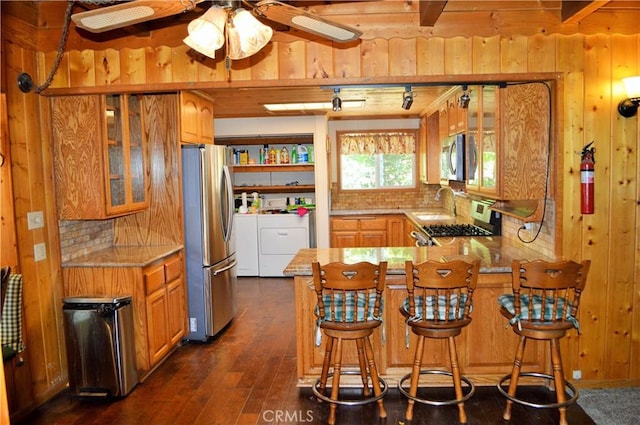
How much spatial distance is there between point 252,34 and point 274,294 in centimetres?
416

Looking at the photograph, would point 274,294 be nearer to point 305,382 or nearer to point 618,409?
point 305,382

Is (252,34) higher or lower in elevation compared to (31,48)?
lower

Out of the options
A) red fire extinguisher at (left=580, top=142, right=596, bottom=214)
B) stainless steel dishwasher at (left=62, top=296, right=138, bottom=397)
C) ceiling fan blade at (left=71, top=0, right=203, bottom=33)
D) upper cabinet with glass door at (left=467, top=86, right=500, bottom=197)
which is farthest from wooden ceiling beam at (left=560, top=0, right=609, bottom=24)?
stainless steel dishwasher at (left=62, top=296, right=138, bottom=397)

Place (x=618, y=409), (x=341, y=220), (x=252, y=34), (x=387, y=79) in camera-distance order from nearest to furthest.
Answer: (x=252, y=34) → (x=618, y=409) → (x=387, y=79) → (x=341, y=220)

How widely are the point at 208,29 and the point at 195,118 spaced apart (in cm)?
255

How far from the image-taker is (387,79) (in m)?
3.21

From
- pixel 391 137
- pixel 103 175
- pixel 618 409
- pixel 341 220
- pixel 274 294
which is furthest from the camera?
pixel 391 137

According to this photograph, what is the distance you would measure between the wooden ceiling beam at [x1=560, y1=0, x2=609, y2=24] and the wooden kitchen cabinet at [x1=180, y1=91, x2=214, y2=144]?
291 centimetres

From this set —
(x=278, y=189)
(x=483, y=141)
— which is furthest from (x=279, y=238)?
(x=483, y=141)

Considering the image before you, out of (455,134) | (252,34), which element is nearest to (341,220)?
(455,134)

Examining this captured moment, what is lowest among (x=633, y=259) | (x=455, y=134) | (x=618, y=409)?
(x=618, y=409)

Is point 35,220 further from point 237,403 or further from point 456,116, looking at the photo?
point 456,116

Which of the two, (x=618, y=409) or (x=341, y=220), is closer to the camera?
(x=618, y=409)

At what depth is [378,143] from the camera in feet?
24.8
